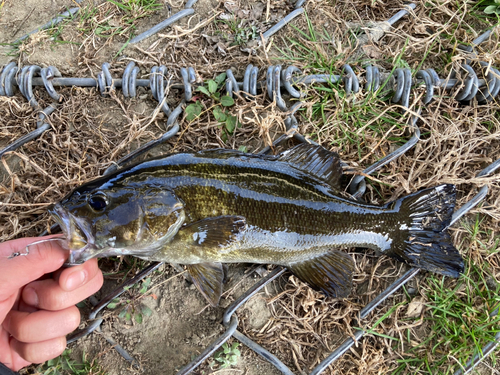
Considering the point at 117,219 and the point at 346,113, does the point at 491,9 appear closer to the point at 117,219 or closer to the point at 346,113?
the point at 346,113

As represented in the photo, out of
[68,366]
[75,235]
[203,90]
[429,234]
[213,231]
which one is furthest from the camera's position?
[203,90]

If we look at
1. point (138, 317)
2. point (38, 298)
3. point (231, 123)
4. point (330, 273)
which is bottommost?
point (138, 317)

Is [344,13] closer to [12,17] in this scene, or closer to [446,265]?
[446,265]

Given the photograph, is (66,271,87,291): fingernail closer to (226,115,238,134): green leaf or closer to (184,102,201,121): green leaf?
(184,102,201,121): green leaf

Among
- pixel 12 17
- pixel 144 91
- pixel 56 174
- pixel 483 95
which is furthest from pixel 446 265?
pixel 12 17

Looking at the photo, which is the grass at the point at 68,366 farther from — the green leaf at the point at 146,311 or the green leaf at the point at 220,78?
the green leaf at the point at 220,78

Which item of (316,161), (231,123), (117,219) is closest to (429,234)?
(316,161)

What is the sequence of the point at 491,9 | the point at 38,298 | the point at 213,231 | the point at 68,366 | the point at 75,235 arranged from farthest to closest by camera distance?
the point at 491,9 < the point at 68,366 < the point at 38,298 < the point at 213,231 < the point at 75,235
